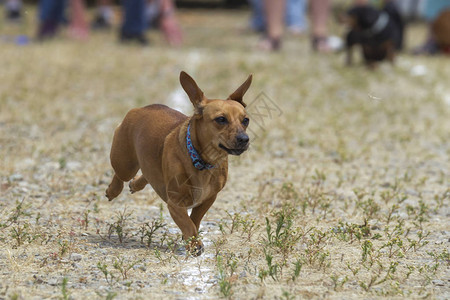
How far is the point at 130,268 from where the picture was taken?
332cm

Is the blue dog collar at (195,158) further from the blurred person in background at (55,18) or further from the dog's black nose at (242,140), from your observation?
the blurred person in background at (55,18)

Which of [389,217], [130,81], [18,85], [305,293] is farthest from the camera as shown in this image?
[130,81]

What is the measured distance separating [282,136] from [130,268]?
3.88 meters

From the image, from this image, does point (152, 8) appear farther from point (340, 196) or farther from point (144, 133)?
point (144, 133)

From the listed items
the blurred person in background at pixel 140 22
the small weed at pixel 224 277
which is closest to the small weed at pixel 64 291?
the small weed at pixel 224 277

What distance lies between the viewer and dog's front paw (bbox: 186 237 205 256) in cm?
348

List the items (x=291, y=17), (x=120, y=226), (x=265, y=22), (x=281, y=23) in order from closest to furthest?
(x=120, y=226) < (x=281, y=23) < (x=265, y=22) < (x=291, y=17)

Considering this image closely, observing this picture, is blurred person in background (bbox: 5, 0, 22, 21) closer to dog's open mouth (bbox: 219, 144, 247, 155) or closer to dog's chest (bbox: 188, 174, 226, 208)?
dog's chest (bbox: 188, 174, 226, 208)

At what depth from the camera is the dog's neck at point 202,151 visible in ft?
11.1

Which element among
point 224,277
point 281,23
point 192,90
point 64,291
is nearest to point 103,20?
point 281,23

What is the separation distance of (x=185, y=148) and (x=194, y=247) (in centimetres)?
49

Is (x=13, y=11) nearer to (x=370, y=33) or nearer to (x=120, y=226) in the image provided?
(x=370, y=33)

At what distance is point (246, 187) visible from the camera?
5.18 m

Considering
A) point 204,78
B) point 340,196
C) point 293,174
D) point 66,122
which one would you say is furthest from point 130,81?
point 340,196
